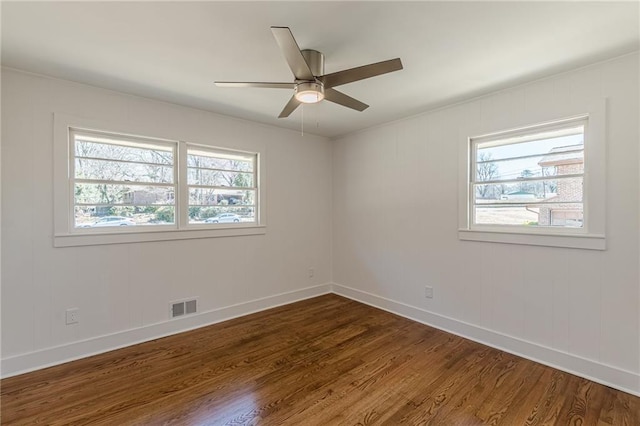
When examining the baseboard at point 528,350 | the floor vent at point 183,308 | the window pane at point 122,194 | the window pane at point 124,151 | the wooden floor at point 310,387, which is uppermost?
the window pane at point 124,151

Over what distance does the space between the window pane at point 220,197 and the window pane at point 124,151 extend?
1.49ft

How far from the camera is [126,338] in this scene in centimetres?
285

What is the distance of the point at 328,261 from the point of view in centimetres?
466

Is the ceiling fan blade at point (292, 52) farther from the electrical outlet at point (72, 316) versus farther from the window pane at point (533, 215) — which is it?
the electrical outlet at point (72, 316)

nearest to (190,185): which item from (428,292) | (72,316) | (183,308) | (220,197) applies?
(220,197)

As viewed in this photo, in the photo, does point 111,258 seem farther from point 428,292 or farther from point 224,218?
point 428,292

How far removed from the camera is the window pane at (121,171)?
8.99 ft

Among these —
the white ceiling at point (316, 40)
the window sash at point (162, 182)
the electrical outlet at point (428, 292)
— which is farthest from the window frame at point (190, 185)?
the electrical outlet at point (428, 292)

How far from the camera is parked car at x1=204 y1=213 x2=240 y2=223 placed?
11.6 ft

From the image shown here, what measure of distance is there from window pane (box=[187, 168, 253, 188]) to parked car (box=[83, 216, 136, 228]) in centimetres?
75

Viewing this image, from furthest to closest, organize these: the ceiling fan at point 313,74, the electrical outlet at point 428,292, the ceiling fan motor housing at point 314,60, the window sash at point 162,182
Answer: the electrical outlet at point 428,292
the window sash at point 162,182
the ceiling fan motor housing at point 314,60
the ceiling fan at point 313,74

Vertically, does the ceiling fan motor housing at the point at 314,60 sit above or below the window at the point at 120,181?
above

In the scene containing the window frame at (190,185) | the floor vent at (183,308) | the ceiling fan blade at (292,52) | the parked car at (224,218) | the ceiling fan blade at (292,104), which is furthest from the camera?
the parked car at (224,218)

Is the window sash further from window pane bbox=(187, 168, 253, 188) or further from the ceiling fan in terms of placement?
the ceiling fan
